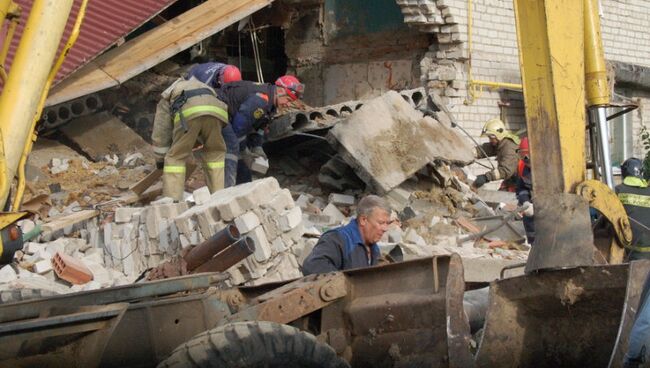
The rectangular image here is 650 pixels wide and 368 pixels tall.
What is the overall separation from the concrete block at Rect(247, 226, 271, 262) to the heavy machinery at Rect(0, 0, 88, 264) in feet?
10.4

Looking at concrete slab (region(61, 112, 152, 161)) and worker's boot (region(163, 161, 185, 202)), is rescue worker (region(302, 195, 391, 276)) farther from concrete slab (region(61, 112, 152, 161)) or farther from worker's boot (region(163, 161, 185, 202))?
concrete slab (region(61, 112, 152, 161))

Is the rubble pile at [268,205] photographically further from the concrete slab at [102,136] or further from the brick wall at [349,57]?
the brick wall at [349,57]

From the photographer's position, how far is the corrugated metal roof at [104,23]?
11336 millimetres

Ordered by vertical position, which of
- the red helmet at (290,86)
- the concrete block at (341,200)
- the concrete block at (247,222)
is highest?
the red helmet at (290,86)

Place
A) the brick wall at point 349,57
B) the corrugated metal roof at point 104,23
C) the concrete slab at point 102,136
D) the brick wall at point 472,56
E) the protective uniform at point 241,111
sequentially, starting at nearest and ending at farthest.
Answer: the protective uniform at point 241,111 < the corrugated metal roof at point 104,23 < the concrete slab at point 102,136 < the brick wall at point 472,56 < the brick wall at point 349,57

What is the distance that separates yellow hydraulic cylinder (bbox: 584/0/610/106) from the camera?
581 centimetres

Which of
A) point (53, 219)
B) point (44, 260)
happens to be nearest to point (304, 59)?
point (53, 219)

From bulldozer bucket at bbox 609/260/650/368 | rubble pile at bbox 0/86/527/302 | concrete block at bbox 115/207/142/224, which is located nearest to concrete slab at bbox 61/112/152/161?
rubble pile at bbox 0/86/527/302

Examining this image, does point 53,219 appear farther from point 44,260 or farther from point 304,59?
point 304,59


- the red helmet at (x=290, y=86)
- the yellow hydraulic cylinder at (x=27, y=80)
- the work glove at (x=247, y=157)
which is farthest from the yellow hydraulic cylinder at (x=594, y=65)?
the work glove at (x=247, y=157)

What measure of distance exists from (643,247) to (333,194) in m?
5.41

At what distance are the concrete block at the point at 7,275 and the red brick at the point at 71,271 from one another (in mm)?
345

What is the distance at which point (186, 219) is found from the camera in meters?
7.89

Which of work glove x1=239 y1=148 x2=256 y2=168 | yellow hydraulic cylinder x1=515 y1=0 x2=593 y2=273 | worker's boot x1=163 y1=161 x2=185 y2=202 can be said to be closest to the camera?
yellow hydraulic cylinder x1=515 y1=0 x2=593 y2=273
